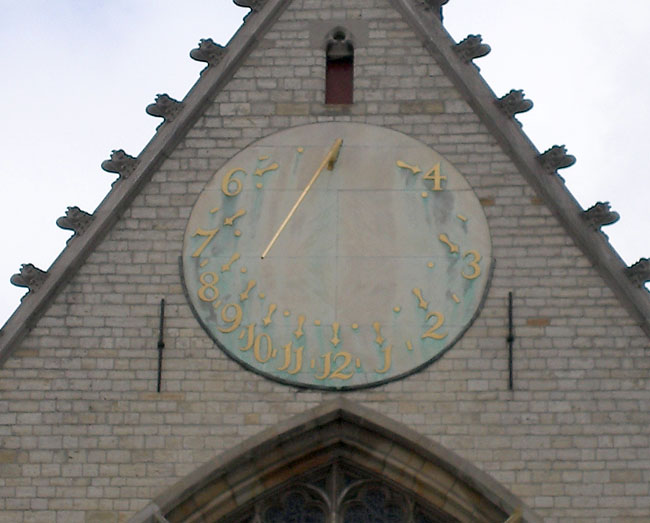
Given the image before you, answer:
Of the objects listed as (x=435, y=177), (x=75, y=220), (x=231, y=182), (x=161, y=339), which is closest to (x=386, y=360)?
(x=435, y=177)

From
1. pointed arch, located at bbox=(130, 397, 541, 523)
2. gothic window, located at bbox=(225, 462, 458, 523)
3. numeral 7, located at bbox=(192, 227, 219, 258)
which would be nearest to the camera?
pointed arch, located at bbox=(130, 397, 541, 523)

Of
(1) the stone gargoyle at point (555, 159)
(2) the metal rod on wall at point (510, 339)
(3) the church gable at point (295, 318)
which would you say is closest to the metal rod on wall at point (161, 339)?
(3) the church gable at point (295, 318)

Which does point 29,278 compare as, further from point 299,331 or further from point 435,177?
point 435,177

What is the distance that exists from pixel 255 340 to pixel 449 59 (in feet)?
9.66

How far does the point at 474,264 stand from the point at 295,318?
1.49 m

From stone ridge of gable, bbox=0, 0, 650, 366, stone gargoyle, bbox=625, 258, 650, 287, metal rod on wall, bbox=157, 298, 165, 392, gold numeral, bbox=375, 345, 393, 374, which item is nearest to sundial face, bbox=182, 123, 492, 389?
gold numeral, bbox=375, 345, 393, 374

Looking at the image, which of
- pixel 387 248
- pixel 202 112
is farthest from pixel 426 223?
pixel 202 112

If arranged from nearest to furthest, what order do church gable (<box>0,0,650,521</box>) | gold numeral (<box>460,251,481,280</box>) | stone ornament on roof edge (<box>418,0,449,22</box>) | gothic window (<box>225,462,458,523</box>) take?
church gable (<box>0,0,650,521</box>) → gothic window (<box>225,462,458,523</box>) → gold numeral (<box>460,251,481,280</box>) → stone ornament on roof edge (<box>418,0,449,22</box>)

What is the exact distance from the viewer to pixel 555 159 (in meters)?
25.8

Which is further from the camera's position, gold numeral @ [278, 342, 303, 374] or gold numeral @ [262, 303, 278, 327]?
gold numeral @ [262, 303, 278, 327]

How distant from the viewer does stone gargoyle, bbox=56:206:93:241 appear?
25766mm

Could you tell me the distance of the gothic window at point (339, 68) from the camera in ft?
86.7

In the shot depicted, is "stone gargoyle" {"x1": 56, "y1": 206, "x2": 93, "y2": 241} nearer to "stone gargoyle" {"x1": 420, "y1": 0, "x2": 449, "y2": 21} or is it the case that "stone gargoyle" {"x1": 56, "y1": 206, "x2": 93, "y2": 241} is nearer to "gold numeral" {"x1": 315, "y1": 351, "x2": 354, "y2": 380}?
"gold numeral" {"x1": 315, "y1": 351, "x2": 354, "y2": 380}

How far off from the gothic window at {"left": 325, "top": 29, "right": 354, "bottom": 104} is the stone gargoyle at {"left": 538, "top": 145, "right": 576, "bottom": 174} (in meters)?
1.74
